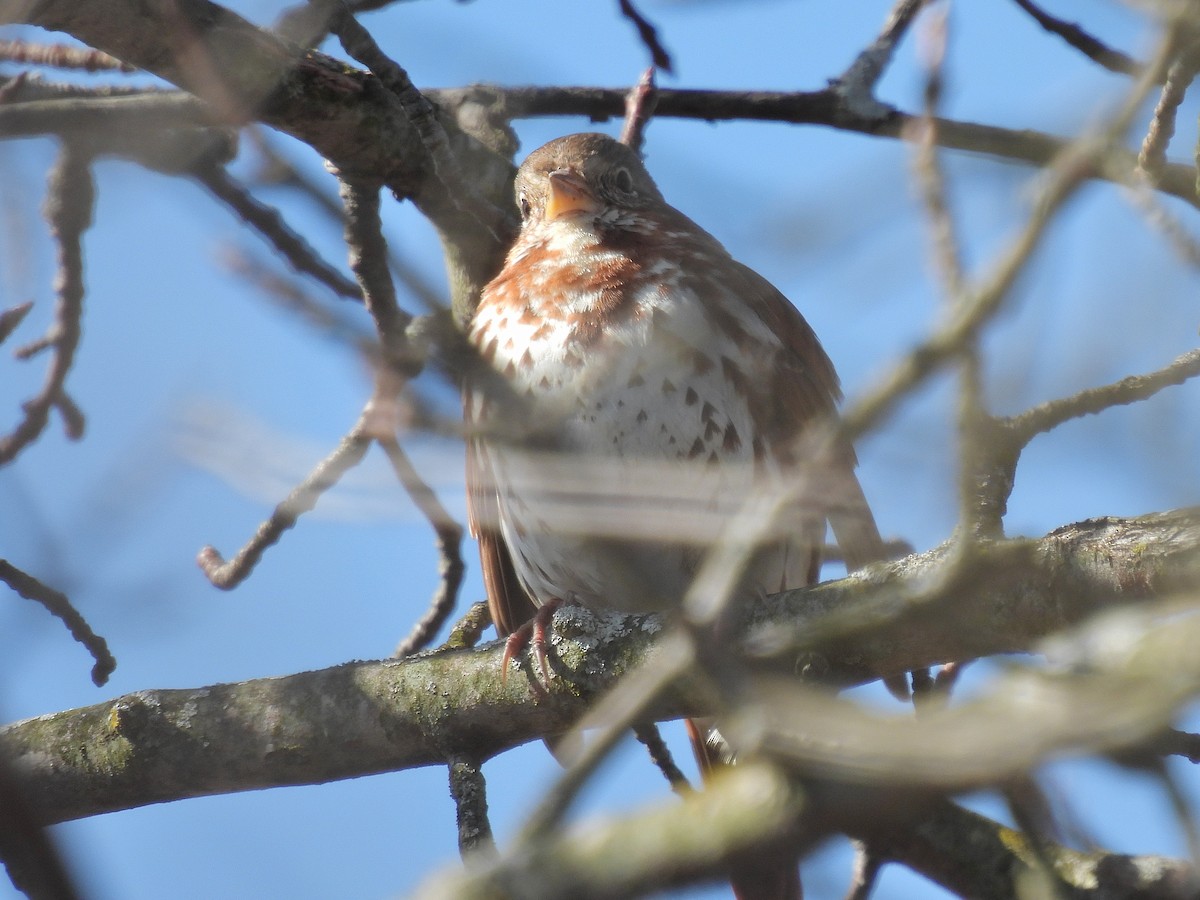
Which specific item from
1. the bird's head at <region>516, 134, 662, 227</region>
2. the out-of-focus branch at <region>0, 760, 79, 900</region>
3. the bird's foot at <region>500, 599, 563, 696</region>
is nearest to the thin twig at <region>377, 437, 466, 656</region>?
the bird's foot at <region>500, 599, 563, 696</region>

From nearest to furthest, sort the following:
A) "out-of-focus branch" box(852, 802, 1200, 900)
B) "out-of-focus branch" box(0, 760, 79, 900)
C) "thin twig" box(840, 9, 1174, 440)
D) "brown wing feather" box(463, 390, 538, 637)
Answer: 1. "out-of-focus branch" box(0, 760, 79, 900)
2. "thin twig" box(840, 9, 1174, 440)
3. "out-of-focus branch" box(852, 802, 1200, 900)
4. "brown wing feather" box(463, 390, 538, 637)

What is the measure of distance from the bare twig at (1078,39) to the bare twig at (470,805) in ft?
10.6

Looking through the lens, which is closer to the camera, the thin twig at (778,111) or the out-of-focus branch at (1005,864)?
the out-of-focus branch at (1005,864)

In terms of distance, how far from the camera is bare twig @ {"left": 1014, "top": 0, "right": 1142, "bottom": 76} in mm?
4746

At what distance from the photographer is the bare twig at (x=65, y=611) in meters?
3.84

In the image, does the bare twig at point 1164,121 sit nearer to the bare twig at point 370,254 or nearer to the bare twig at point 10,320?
the bare twig at point 370,254

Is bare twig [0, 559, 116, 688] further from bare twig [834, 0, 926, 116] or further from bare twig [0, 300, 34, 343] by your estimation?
bare twig [834, 0, 926, 116]

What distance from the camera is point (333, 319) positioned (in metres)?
1.89

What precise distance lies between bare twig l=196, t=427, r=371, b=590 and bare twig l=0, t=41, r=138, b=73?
5.32 ft

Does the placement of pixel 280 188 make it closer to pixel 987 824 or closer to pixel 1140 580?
pixel 1140 580

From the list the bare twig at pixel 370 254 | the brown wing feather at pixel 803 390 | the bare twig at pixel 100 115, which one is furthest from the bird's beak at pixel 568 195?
the bare twig at pixel 100 115

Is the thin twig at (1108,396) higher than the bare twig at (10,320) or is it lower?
lower

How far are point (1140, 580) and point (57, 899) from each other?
237 centimetres

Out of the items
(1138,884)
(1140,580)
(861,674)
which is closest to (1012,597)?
(1140,580)
